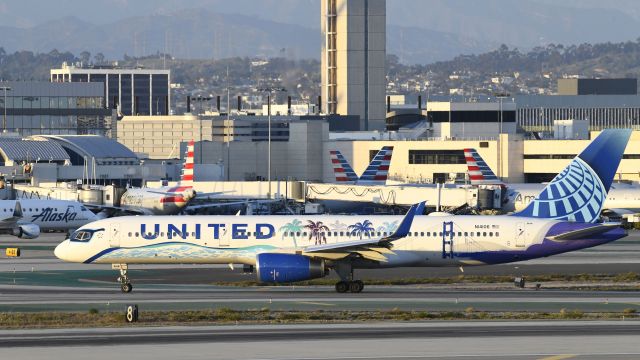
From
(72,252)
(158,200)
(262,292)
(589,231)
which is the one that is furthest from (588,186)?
(158,200)

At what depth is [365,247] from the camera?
6825 cm

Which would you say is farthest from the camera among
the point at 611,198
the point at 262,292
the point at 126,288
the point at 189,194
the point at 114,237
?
the point at 611,198

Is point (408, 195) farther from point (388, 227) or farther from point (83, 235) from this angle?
point (83, 235)

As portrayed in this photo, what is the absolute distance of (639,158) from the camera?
173500mm

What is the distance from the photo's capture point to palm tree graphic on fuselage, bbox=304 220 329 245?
69.6 meters

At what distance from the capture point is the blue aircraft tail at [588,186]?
7162 cm

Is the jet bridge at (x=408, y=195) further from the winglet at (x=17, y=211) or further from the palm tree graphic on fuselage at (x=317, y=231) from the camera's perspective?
the palm tree graphic on fuselage at (x=317, y=231)

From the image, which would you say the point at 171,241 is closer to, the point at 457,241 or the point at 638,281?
the point at 457,241

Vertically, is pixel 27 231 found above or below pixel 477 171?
below

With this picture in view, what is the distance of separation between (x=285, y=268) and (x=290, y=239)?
279 centimetres

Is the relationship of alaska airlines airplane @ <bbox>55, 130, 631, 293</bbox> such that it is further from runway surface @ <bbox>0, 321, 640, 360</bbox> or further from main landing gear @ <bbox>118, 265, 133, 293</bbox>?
runway surface @ <bbox>0, 321, 640, 360</bbox>

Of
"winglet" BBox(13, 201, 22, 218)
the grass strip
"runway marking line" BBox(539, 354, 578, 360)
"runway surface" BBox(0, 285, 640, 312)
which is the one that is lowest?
"runway surface" BBox(0, 285, 640, 312)

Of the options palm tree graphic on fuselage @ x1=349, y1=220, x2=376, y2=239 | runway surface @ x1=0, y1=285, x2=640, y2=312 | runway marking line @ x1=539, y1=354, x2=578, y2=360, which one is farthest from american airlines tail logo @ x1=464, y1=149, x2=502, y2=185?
runway marking line @ x1=539, y1=354, x2=578, y2=360

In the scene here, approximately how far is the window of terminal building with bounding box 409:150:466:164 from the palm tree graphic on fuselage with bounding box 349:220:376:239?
107909 millimetres
